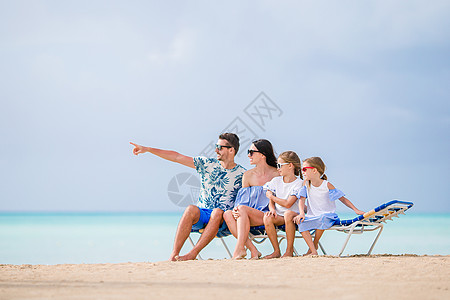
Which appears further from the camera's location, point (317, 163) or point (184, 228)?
point (317, 163)

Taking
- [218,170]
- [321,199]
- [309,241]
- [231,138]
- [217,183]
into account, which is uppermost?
[231,138]

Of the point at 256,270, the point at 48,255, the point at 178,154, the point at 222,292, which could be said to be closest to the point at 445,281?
the point at 256,270

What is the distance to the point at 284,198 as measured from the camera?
5727mm

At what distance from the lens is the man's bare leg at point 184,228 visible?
5.39 meters

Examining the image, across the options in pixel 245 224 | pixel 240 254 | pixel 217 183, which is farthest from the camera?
pixel 217 183

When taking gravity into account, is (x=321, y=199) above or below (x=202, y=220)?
above

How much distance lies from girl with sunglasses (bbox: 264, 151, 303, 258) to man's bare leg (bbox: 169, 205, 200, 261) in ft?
2.38

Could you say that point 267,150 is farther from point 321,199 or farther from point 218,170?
point 321,199

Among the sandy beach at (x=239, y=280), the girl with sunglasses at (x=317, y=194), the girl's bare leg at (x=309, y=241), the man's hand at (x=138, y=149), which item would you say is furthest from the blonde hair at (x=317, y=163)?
the man's hand at (x=138, y=149)

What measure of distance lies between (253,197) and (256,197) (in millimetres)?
32

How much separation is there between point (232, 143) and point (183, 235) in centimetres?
115

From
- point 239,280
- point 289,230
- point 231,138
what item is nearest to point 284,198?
point 289,230

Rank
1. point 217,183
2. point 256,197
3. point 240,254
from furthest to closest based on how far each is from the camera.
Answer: point 217,183 → point 256,197 → point 240,254

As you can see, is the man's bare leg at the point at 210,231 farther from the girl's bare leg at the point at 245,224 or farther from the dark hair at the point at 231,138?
the dark hair at the point at 231,138
